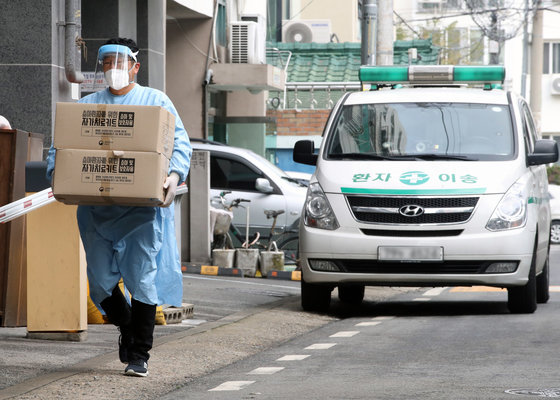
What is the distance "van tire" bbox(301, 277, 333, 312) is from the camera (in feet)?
39.2

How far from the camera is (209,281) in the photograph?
1477 cm

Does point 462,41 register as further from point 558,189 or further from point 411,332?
point 411,332

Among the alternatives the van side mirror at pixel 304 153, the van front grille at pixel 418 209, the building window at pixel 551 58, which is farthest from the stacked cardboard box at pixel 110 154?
the building window at pixel 551 58

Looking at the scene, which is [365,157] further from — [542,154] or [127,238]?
[127,238]

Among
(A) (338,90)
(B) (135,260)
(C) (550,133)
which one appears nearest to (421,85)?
(B) (135,260)

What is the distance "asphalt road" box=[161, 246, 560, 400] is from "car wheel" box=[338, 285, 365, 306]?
0.91 metres

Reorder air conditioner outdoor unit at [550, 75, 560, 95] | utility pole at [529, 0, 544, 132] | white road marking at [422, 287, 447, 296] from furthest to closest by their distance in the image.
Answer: air conditioner outdoor unit at [550, 75, 560, 95], utility pole at [529, 0, 544, 132], white road marking at [422, 287, 447, 296]

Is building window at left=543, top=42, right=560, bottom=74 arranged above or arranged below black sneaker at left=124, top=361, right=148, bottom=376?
above

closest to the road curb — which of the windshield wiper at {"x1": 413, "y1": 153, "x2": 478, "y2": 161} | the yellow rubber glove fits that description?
the windshield wiper at {"x1": 413, "y1": 153, "x2": 478, "y2": 161}

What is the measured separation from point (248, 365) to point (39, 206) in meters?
1.68

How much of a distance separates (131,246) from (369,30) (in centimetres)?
1346

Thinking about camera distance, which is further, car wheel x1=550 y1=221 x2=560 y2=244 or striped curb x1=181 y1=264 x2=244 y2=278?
car wheel x1=550 y1=221 x2=560 y2=244

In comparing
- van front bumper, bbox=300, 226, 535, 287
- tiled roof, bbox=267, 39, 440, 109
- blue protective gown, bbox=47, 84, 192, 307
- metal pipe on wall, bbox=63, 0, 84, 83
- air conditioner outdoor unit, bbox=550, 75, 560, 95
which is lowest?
van front bumper, bbox=300, 226, 535, 287

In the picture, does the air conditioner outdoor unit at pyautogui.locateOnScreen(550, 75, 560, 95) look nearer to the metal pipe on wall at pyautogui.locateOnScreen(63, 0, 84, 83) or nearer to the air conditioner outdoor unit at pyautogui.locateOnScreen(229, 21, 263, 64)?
the air conditioner outdoor unit at pyautogui.locateOnScreen(229, 21, 263, 64)
